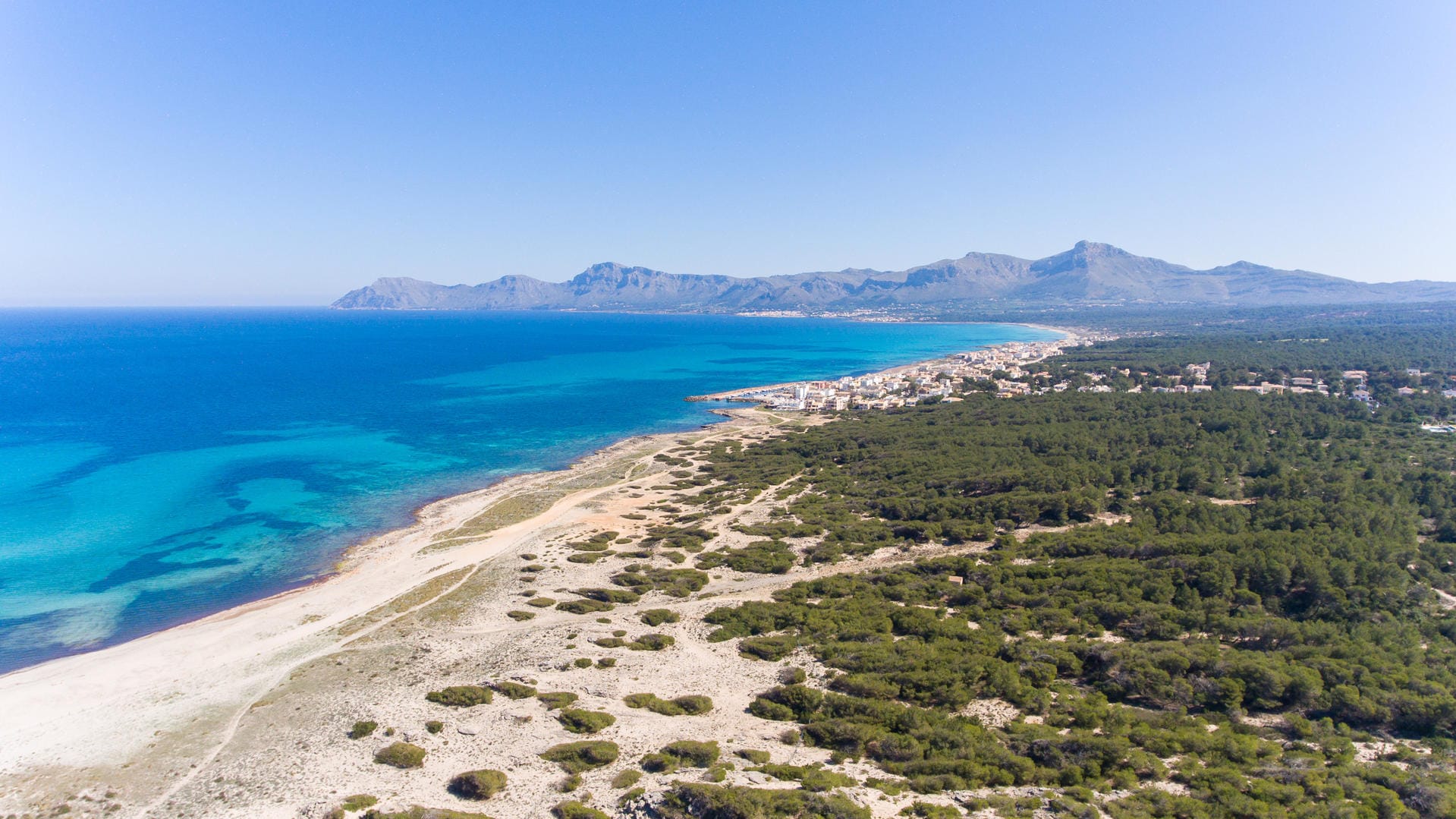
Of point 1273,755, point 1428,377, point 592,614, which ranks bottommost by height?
point 592,614

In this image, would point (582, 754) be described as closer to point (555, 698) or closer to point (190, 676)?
point (555, 698)

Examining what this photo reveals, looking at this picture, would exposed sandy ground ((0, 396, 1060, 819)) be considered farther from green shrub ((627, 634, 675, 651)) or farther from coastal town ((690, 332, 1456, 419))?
coastal town ((690, 332, 1456, 419))

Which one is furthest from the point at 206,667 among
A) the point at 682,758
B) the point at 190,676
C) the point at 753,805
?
the point at 753,805

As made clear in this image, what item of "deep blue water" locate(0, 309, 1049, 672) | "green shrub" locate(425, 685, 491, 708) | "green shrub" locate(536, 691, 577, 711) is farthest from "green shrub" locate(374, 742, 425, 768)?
"deep blue water" locate(0, 309, 1049, 672)

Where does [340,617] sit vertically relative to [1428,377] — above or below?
below


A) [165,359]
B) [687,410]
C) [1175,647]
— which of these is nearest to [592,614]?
[1175,647]

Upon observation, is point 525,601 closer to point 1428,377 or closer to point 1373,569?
point 1373,569

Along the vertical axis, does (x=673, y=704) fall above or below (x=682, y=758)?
below
